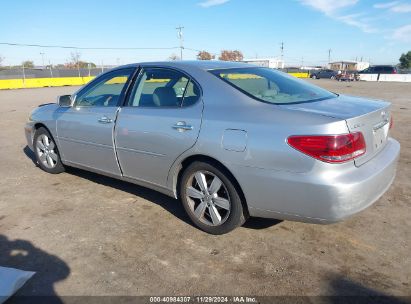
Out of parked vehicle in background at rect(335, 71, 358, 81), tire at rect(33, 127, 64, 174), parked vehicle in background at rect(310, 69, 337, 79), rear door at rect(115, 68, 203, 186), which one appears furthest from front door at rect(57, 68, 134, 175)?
parked vehicle in background at rect(310, 69, 337, 79)

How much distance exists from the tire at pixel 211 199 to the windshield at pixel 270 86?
0.76m

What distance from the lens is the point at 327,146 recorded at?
2629 mm

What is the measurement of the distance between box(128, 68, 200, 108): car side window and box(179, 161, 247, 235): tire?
66 centimetres

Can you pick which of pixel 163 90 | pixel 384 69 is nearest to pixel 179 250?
pixel 163 90

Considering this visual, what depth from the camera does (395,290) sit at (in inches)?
101

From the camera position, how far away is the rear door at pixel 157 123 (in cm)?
338

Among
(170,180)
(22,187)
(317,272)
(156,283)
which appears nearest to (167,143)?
(170,180)

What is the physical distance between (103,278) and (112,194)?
71.8 inches

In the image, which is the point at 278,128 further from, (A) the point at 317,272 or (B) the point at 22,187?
(B) the point at 22,187

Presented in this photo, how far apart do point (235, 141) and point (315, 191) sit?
2.43 feet

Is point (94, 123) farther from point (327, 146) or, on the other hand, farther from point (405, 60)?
point (405, 60)

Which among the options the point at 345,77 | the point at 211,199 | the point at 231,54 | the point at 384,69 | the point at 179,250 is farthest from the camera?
the point at 231,54

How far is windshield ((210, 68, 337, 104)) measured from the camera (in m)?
3.26

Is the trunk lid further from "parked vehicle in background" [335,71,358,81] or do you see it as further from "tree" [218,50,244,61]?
"tree" [218,50,244,61]
